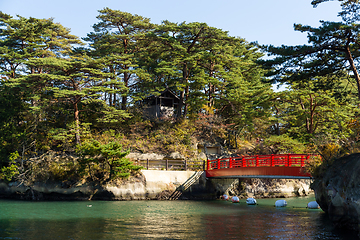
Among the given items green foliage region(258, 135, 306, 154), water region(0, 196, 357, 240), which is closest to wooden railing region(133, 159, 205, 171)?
water region(0, 196, 357, 240)

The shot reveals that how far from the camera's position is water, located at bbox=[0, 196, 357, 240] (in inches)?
523

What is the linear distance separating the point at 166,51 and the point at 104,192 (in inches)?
677

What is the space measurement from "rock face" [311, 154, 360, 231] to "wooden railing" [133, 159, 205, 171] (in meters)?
14.2

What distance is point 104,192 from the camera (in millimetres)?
25719

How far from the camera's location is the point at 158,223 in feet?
52.3

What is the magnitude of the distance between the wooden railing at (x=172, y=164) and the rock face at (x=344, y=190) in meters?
14.2

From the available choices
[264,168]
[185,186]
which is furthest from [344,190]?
[185,186]

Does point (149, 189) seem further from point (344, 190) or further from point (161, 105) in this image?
point (344, 190)

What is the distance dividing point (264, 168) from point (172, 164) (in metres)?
8.91

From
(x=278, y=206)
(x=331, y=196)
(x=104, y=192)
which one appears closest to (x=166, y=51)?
(x=104, y=192)

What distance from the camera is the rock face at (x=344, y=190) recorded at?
1292 cm

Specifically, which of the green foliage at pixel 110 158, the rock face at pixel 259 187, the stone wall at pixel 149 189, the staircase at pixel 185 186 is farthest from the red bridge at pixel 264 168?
the green foliage at pixel 110 158

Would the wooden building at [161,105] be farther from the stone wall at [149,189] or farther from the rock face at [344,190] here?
the rock face at [344,190]

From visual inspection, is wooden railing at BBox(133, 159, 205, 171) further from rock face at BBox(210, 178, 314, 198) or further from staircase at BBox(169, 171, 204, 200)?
rock face at BBox(210, 178, 314, 198)
